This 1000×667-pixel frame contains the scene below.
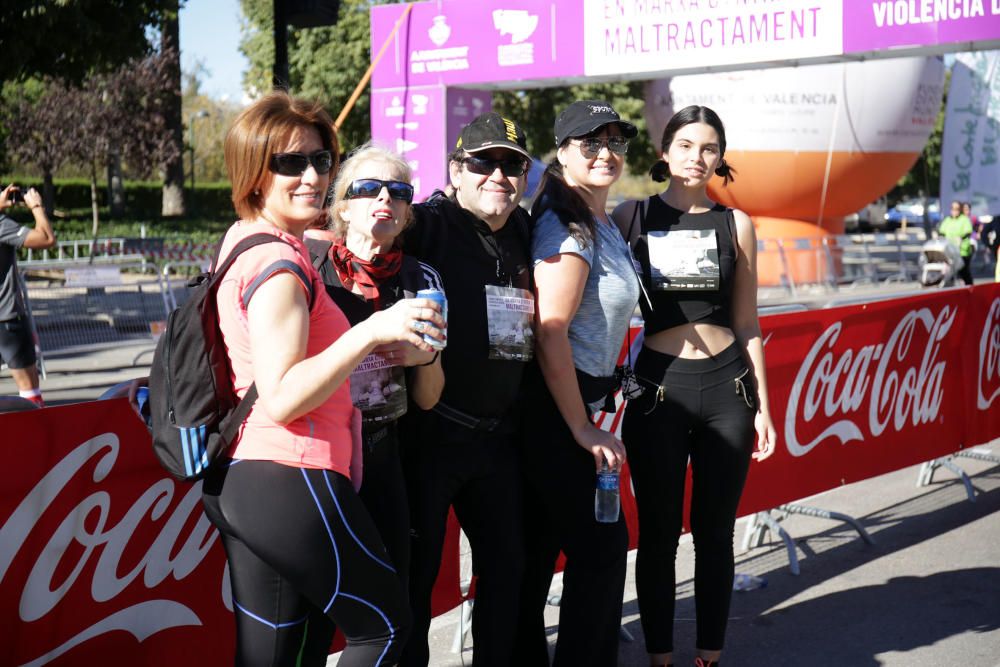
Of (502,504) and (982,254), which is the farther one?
(982,254)

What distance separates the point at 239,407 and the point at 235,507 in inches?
9.0

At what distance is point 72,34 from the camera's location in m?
17.4

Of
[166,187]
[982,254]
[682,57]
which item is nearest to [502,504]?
[682,57]

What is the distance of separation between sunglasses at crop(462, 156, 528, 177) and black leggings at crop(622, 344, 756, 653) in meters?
1.13

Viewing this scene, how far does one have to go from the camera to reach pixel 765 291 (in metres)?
23.0

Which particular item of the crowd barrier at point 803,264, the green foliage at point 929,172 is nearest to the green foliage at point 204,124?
the green foliage at point 929,172

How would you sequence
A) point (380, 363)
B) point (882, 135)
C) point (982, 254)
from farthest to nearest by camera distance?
point (982, 254) → point (882, 135) → point (380, 363)

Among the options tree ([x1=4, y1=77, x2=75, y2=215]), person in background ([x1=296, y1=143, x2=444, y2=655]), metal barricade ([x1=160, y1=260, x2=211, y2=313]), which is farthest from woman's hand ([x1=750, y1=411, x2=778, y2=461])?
tree ([x1=4, y1=77, x2=75, y2=215])

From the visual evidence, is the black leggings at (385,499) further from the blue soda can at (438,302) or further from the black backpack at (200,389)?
the blue soda can at (438,302)

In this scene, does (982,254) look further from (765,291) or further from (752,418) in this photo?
(752,418)

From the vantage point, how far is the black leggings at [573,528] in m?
3.49

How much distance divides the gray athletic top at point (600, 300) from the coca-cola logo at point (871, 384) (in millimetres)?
2599

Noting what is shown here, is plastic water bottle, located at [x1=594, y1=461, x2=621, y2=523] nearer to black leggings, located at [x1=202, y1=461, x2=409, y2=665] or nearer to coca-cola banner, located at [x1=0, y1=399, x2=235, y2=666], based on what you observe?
black leggings, located at [x1=202, y1=461, x2=409, y2=665]

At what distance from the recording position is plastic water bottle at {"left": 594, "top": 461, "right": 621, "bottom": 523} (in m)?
3.44
